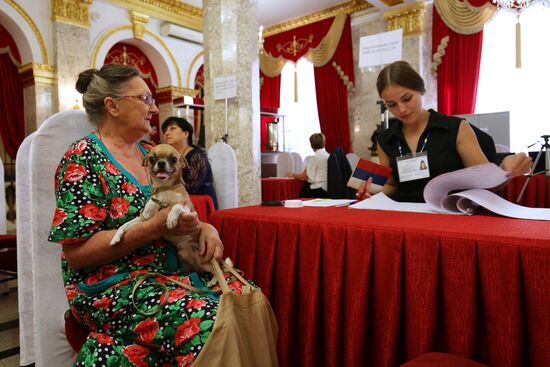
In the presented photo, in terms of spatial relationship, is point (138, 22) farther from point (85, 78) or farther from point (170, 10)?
point (85, 78)

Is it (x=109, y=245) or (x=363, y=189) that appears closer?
(x=109, y=245)

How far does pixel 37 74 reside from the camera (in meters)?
7.54

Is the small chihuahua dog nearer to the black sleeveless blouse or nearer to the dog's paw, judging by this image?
the dog's paw

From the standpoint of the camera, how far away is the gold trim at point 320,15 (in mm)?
Answer: 9195

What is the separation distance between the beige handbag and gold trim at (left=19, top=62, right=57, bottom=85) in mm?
7942

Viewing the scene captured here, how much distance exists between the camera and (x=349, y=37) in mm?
9492

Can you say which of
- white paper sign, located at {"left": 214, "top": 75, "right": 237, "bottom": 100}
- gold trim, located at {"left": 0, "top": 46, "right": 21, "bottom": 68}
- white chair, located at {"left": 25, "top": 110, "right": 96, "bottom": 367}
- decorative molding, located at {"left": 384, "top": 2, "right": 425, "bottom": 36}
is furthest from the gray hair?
decorative molding, located at {"left": 384, "top": 2, "right": 425, "bottom": 36}

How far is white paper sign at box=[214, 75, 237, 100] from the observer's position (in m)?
4.43

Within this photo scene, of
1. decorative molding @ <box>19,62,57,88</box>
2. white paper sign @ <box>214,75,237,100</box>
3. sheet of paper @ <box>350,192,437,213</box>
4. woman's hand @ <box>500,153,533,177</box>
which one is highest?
decorative molding @ <box>19,62,57,88</box>

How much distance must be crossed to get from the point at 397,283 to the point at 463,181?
1.54 ft

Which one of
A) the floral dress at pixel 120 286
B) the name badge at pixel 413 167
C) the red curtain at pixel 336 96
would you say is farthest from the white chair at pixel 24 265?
the red curtain at pixel 336 96

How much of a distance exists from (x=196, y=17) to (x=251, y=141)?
683 centimetres

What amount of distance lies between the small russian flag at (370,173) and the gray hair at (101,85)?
1021 mm

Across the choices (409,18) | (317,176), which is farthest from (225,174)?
(409,18)
